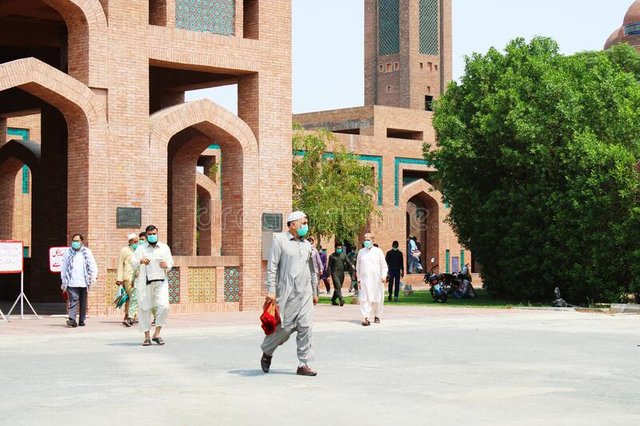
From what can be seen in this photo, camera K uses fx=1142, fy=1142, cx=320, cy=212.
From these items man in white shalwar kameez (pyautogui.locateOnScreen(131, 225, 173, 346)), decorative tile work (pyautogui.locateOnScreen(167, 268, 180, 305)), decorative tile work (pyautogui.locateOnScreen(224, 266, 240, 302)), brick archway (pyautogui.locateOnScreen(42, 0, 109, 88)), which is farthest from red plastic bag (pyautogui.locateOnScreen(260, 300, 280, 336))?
decorative tile work (pyautogui.locateOnScreen(224, 266, 240, 302))

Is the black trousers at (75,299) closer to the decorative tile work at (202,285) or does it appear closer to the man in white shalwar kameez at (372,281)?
the man in white shalwar kameez at (372,281)

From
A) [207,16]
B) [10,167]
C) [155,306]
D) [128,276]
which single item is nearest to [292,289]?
[155,306]

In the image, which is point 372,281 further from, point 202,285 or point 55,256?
point 55,256

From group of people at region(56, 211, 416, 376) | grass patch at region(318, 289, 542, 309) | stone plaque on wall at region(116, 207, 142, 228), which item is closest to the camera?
group of people at region(56, 211, 416, 376)

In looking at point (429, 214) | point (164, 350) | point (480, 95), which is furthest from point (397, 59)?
point (164, 350)

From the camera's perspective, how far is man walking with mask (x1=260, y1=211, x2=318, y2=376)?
12500 millimetres

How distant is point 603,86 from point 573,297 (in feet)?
19.2

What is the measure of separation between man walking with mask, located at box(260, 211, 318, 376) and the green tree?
29.0 metres

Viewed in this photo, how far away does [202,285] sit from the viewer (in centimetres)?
2631

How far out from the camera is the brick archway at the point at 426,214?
5453cm

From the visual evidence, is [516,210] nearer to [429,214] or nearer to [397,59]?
[429,214]

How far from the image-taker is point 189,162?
31250 millimetres

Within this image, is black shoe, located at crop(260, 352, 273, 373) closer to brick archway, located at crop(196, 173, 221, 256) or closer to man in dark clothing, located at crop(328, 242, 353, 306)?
man in dark clothing, located at crop(328, 242, 353, 306)

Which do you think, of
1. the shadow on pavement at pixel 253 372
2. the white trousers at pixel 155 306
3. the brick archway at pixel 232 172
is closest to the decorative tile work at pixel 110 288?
the brick archway at pixel 232 172
